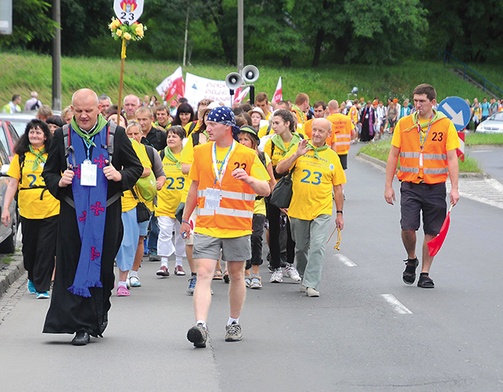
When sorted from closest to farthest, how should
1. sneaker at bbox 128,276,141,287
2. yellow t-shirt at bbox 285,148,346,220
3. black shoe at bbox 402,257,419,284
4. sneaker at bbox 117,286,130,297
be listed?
yellow t-shirt at bbox 285,148,346,220 < sneaker at bbox 117,286,130,297 < black shoe at bbox 402,257,419,284 < sneaker at bbox 128,276,141,287

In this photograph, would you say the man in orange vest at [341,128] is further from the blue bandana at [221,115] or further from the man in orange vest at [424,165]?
the blue bandana at [221,115]

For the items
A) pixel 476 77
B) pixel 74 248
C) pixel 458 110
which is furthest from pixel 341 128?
pixel 476 77

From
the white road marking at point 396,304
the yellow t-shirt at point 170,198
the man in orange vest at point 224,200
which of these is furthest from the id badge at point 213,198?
the yellow t-shirt at point 170,198

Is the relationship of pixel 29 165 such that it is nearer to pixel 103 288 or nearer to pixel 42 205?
pixel 42 205

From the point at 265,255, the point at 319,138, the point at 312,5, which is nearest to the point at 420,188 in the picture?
the point at 319,138

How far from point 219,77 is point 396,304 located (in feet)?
165

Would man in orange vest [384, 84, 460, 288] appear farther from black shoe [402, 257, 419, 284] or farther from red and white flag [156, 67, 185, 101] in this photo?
red and white flag [156, 67, 185, 101]

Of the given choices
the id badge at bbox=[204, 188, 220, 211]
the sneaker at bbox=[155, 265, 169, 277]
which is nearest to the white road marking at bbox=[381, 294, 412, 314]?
the id badge at bbox=[204, 188, 220, 211]

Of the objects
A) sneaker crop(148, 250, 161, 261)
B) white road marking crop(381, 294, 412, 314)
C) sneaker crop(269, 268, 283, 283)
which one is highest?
white road marking crop(381, 294, 412, 314)

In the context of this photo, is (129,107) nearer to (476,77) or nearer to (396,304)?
(396,304)

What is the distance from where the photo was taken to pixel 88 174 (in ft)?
29.9

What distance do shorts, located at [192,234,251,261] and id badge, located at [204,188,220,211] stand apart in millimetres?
232

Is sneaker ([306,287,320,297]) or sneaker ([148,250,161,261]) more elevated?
sneaker ([306,287,320,297])

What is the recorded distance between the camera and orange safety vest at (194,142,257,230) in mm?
9203
